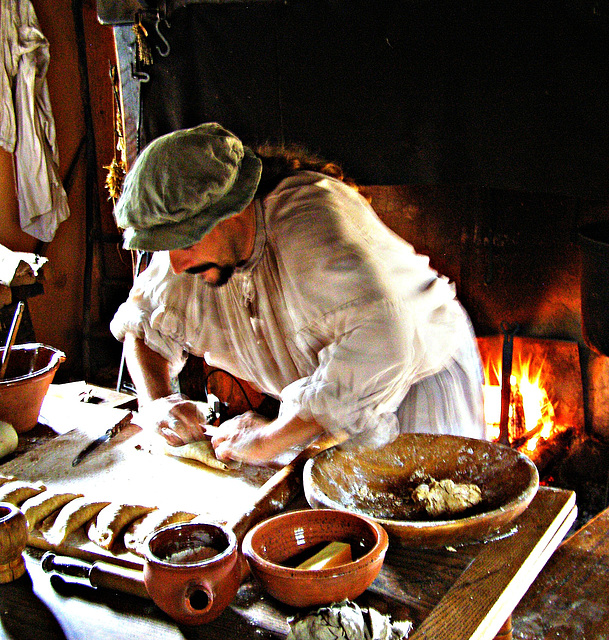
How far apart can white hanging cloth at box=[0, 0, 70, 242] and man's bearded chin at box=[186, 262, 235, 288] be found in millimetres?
3642

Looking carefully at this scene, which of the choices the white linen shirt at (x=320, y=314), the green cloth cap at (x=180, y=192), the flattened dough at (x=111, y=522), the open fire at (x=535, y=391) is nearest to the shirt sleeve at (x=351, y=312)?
the white linen shirt at (x=320, y=314)

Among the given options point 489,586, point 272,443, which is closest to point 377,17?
point 272,443

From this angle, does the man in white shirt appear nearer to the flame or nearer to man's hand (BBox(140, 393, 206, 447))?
man's hand (BBox(140, 393, 206, 447))

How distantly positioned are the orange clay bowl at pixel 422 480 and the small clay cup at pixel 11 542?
0.55 m

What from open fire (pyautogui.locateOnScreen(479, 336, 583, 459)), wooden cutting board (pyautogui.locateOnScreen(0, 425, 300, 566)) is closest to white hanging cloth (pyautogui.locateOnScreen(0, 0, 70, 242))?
open fire (pyautogui.locateOnScreen(479, 336, 583, 459))

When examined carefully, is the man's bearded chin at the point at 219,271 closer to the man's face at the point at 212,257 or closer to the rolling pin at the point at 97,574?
the man's face at the point at 212,257

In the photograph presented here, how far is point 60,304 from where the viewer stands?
5684 mm

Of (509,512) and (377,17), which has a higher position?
(377,17)

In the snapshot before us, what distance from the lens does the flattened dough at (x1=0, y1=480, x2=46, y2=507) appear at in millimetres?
1541

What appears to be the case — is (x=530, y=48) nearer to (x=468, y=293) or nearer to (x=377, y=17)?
(x=377, y=17)

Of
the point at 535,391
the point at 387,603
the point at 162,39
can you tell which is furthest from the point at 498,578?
the point at 162,39

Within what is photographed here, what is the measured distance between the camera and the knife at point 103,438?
6.13 feet

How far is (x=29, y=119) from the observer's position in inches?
197

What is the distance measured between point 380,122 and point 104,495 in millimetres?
2008
